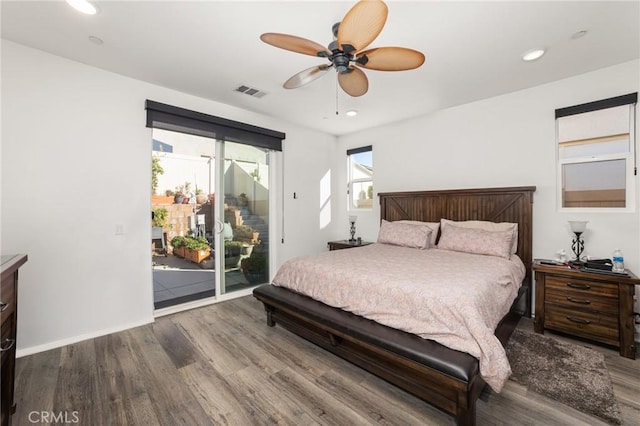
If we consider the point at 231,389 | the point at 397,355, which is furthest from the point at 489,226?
the point at 231,389

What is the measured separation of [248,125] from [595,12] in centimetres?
359

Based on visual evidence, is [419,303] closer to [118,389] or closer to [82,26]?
[118,389]

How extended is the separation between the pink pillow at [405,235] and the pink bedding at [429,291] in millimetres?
474

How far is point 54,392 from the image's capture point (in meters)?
1.89

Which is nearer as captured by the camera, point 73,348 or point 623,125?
point 73,348

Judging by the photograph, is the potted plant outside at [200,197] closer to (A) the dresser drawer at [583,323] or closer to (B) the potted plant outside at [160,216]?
(B) the potted plant outside at [160,216]

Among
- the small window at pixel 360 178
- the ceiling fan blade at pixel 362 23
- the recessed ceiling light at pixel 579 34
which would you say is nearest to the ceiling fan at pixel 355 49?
the ceiling fan blade at pixel 362 23

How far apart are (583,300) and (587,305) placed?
0.16 ft

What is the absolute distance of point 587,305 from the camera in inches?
97.7

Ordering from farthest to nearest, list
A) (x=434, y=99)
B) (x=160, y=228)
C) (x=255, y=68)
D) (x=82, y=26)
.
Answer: (x=160, y=228) < (x=434, y=99) < (x=255, y=68) < (x=82, y=26)

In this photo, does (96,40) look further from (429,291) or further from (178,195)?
(429,291)

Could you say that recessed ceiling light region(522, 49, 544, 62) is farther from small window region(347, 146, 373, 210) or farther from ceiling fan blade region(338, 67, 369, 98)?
small window region(347, 146, 373, 210)

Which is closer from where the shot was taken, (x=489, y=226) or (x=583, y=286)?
(x=583, y=286)

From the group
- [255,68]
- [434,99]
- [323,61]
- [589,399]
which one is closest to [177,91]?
[255,68]
